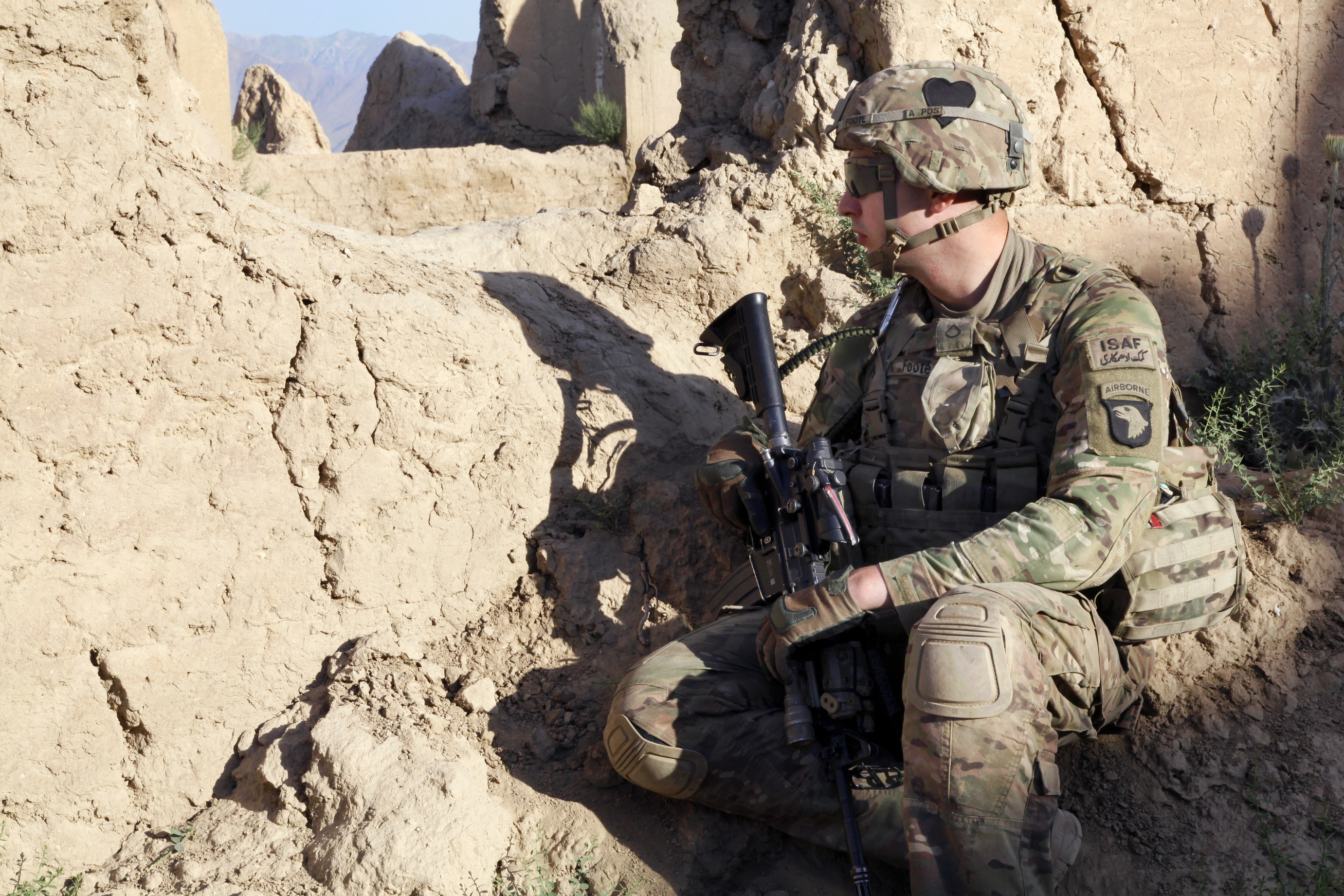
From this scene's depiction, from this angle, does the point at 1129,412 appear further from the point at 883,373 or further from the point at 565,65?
the point at 565,65

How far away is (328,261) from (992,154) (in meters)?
1.70

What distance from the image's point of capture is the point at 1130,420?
83.4 inches

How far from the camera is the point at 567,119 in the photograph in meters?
9.80

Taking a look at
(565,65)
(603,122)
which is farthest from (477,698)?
(565,65)

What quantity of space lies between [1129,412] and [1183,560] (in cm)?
38

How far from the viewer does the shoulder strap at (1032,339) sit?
234 cm

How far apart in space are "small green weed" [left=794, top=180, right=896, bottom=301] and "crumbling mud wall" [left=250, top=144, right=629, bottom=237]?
3923 mm

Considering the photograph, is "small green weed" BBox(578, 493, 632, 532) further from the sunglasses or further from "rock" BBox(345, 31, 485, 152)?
"rock" BBox(345, 31, 485, 152)

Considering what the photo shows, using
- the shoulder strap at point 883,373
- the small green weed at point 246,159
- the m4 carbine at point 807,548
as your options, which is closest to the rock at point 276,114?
the small green weed at point 246,159

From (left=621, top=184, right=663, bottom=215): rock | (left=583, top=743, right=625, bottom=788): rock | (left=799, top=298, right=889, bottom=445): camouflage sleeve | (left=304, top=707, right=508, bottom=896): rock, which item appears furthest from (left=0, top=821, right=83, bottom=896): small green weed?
(left=621, top=184, right=663, bottom=215): rock

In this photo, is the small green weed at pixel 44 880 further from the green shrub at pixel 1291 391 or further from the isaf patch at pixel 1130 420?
the green shrub at pixel 1291 391

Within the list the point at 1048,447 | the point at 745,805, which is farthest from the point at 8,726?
the point at 1048,447

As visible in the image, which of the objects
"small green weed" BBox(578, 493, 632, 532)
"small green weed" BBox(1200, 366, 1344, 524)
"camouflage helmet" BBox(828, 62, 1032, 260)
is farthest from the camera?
"small green weed" BBox(578, 493, 632, 532)

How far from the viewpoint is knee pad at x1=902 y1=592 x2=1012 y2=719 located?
75.4 inches
